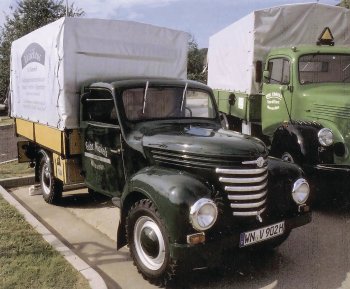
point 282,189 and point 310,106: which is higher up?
point 310,106

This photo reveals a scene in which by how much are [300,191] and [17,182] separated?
5.78 metres

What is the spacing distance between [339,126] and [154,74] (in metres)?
2.89

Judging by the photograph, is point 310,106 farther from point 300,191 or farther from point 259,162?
point 259,162

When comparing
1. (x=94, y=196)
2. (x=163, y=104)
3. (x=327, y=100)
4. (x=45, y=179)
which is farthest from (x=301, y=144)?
(x=45, y=179)

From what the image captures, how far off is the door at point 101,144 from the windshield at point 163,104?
233 millimetres

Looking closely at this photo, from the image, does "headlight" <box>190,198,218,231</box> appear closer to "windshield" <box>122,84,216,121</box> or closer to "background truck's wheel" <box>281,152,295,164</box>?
"windshield" <box>122,84,216,121</box>

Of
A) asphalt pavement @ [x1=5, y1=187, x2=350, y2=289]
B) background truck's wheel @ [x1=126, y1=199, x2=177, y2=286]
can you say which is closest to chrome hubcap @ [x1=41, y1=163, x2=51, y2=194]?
asphalt pavement @ [x1=5, y1=187, x2=350, y2=289]

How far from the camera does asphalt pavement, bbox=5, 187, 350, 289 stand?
399cm

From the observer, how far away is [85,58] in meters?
5.82

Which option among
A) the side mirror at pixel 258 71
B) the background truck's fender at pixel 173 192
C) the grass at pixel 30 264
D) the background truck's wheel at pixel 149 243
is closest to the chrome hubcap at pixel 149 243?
the background truck's wheel at pixel 149 243

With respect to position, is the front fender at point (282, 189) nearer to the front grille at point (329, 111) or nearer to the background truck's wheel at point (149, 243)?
the background truck's wheel at point (149, 243)

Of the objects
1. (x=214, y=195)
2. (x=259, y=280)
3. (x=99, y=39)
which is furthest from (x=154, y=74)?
(x=259, y=280)

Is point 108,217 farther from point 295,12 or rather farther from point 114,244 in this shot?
point 295,12

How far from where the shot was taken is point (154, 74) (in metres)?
6.49
